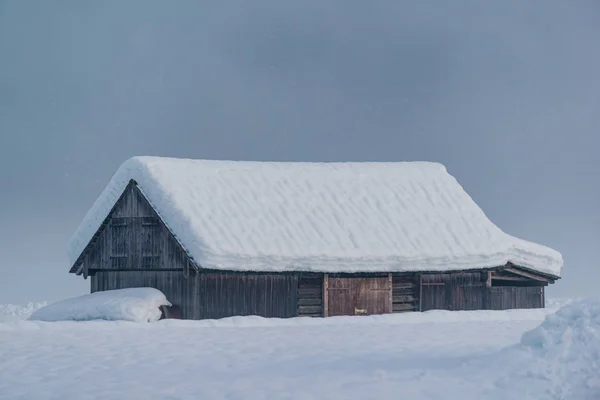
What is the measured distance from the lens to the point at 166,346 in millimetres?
16734

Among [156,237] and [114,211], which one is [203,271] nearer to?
[156,237]

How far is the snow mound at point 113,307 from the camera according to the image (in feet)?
84.0

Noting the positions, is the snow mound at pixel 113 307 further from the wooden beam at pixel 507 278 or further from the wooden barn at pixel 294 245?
the wooden beam at pixel 507 278

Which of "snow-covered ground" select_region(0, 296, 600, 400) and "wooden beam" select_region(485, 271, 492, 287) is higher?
"wooden beam" select_region(485, 271, 492, 287)

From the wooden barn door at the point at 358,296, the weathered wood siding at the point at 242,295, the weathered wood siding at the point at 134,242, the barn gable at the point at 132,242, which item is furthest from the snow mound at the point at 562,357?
the weathered wood siding at the point at 134,242

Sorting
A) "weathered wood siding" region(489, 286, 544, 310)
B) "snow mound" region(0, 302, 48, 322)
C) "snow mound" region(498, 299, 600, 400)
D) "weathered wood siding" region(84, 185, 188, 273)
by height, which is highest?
"weathered wood siding" region(84, 185, 188, 273)

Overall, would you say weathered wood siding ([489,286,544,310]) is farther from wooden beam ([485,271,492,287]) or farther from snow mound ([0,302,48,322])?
snow mound ([0,302,48,322])

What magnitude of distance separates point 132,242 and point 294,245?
5753 millimetres

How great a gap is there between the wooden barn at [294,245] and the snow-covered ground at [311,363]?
7.83m

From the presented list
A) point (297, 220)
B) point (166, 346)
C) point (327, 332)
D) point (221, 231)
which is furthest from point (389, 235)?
point (166, 346)

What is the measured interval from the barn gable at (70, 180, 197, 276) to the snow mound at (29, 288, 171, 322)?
→ 1160mm

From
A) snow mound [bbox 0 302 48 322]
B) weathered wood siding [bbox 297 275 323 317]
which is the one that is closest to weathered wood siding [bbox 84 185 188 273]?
weathered wood siding [bbox 297 275 323 317]

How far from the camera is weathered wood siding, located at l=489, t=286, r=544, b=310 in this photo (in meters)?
30.9

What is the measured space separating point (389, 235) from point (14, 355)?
55.4ft
